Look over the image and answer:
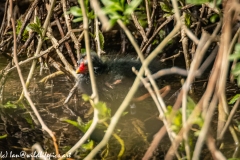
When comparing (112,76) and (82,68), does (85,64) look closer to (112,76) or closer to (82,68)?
(82,68)

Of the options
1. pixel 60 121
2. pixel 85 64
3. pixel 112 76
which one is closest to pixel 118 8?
pixel 60 121

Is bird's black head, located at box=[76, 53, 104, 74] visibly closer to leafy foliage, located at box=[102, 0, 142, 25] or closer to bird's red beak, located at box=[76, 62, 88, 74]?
bird's red beak, located at box=[76, 62, 88, 74]

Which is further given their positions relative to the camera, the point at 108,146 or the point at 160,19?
the point at 160,19

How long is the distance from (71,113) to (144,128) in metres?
0.63

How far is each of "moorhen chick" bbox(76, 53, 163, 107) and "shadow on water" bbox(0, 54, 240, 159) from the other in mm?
162

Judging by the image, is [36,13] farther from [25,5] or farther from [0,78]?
[25,5]

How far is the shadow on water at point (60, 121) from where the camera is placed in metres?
2.81

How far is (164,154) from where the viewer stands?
269 centimetres

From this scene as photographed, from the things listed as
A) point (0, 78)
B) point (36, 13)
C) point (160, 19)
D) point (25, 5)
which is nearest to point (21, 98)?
point (0, 78)

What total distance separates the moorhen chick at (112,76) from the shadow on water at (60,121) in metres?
0.16

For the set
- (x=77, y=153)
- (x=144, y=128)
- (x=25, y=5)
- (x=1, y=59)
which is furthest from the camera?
(x=25, y=5)

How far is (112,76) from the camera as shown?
3.86m

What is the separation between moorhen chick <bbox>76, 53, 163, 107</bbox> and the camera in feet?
12.2

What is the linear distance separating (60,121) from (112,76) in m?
0.80
